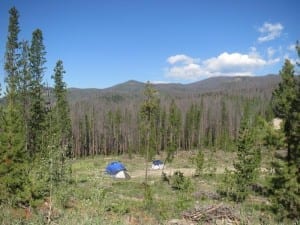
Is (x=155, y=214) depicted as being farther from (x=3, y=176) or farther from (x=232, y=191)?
(x=232, y=191)

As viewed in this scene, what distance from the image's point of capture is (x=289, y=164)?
837 inches

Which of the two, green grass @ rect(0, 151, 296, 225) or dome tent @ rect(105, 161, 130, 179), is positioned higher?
green grass @ rect(0, 151, 296, 225)

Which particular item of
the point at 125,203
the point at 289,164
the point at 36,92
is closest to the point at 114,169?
the point at 36,92

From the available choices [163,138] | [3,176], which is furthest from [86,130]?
[3,176]

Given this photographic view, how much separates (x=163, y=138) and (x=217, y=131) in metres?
16.8

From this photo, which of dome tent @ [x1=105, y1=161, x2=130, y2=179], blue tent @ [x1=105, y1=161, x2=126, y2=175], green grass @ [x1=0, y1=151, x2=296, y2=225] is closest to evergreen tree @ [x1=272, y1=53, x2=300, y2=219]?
green grass @ [x1=0, y1=151, x2=296, y2=225]

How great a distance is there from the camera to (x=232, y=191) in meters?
31.3

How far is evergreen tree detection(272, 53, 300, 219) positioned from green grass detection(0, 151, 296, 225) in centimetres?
110

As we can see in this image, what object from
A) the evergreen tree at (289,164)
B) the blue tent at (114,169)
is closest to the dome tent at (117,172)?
the blue tent at (114,169)

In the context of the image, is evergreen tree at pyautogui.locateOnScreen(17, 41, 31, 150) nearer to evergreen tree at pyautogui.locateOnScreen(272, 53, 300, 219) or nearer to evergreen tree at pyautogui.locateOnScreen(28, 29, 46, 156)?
evergreen tree at pyautogui.locateOnScreen(28, 29, 46, 156)

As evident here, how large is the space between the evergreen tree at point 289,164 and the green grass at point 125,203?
3.61 ft

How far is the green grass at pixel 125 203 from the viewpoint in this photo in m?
9.27

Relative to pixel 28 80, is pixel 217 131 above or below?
below

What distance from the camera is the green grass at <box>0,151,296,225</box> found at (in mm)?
9273
